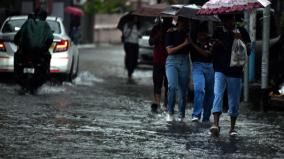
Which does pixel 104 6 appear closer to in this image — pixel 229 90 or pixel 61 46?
pixel 61 46

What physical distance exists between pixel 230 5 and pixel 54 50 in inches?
341

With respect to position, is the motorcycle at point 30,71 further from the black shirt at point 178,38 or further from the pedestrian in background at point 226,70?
the pedestrian in background at point 226,70

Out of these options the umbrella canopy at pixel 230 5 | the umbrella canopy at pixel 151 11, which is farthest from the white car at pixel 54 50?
the umbrella canopy at pixel 230 5

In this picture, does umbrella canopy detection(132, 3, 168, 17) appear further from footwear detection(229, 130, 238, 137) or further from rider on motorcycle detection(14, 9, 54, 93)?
footwear detection(229, 130, 238, 137)

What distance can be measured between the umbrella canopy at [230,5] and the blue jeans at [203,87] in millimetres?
1455

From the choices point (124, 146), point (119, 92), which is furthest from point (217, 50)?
point (119, 92)

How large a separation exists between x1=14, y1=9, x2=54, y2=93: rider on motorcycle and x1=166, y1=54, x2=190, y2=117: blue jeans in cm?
440

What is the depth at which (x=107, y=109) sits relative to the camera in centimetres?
1645

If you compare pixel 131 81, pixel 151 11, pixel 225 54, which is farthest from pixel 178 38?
pixel 131 81

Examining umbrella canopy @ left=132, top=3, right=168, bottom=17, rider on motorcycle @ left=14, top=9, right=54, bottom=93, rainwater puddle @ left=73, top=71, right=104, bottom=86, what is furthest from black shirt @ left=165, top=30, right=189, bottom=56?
rainwater puddle @ left=73, top=71, right=104, bottom=86

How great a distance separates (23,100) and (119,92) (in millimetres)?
4140

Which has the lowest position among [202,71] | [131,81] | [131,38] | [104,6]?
[104,6]

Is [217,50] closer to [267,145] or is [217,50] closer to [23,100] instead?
[267,145]

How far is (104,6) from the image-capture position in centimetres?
6944
